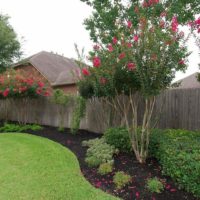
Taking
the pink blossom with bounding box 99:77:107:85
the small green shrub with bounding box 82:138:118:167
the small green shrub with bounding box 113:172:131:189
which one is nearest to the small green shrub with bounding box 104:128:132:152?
the small green shrub with bounding box 82:138:118:167

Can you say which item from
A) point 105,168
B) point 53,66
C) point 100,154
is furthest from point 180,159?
point 53,66

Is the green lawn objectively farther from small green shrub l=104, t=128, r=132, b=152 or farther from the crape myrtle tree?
the crape myrtle tree

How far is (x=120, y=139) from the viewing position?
6051mm

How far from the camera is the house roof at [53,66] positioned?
64.7 ft

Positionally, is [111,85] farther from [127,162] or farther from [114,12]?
[114,12]

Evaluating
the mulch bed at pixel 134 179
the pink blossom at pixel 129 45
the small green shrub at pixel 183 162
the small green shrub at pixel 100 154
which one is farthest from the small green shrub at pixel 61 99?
the small green shrub at pixel 183 162

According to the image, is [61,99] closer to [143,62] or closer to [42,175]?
[42,175]

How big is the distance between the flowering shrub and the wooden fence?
1.18 meters

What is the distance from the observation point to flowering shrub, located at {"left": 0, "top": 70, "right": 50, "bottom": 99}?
11094mm

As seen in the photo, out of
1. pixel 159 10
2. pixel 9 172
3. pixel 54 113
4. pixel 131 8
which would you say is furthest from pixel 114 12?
pixel 9 172

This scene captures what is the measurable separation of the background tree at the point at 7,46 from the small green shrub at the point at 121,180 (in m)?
12.9

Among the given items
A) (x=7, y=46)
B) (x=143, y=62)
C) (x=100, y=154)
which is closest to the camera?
(x=143, y=62)

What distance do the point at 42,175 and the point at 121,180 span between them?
1649 millimetres

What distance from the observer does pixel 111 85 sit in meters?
5.97
